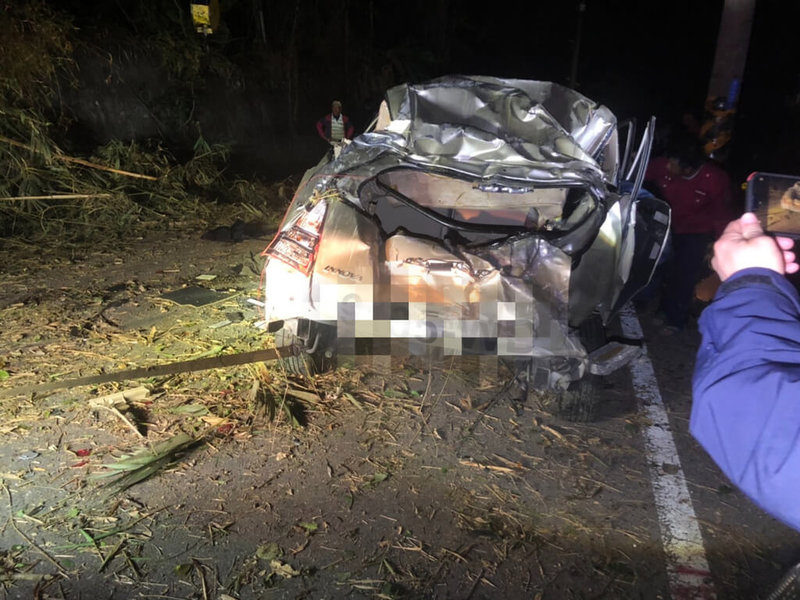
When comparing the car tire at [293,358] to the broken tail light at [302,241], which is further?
the car tire at [293,358]

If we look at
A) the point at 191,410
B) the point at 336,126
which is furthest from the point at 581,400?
the point at 336,126

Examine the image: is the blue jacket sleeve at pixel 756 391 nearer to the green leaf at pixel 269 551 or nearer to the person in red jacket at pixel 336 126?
the green leaf at pixel 269 551

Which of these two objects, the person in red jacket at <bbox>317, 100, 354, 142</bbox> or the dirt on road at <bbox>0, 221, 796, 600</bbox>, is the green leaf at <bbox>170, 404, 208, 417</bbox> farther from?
the person in red jacket at <bbox>317, 100, 354, 142</bbox>

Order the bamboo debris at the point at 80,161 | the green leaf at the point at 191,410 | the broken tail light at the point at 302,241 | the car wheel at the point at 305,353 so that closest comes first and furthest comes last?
the broken tail light at the point at 302,241, the green leaf at the point at 191,410, the car wheel at the point at 305,353, the bamboo debris at the point at 80,161

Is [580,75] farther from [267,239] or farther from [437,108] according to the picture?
[437,108]

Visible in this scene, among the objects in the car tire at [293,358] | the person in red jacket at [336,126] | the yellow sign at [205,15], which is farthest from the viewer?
the yellow sign at [205,15]

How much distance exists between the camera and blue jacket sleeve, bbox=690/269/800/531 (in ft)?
3.71

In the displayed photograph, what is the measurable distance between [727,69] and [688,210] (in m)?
5.47

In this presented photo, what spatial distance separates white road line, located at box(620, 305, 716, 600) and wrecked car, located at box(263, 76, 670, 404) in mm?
693

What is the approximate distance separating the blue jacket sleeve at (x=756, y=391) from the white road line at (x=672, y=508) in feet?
6.29

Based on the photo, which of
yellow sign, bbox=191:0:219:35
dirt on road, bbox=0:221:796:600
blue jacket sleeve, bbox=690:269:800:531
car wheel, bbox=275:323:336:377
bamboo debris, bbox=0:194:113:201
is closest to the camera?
blue jacket sleeve, bbox=690:269:800:531

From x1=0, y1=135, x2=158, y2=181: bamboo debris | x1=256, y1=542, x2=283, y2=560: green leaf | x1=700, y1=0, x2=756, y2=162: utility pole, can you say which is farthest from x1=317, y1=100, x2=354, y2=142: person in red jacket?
x1=256, y1=542, x2=283, y2=560: green leaf

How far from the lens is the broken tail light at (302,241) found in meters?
3.81

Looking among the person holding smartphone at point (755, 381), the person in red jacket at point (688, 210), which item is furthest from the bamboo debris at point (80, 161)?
the person holding smartphone at point (755, 381)
